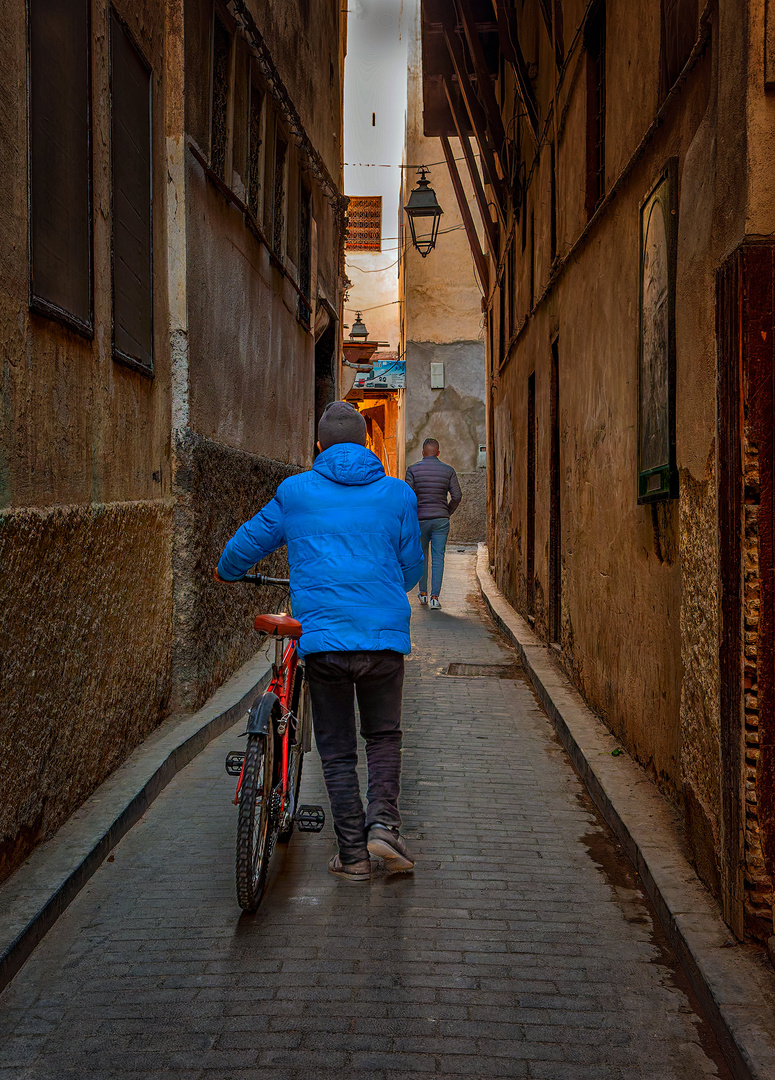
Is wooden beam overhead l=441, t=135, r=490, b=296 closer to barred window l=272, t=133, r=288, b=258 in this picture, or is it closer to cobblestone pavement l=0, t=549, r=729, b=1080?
barred window l=272, t=133, r=288, b=258

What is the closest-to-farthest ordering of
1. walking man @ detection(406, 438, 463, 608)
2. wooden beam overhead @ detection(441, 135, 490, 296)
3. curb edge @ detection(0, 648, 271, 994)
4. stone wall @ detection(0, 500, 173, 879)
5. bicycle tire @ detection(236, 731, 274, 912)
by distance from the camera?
curb edge @ detection(0, 648, 271, 994), bicycle tire @ detection(236, 731, 274, 912), stone wall @ detection(0, 500, 173, 879), walking man @ detection(406, 438, 463, 608), wooden beam overhead @ detection(441, 135, 490, 296)

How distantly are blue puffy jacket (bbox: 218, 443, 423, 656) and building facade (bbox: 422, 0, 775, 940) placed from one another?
1127 millimetres

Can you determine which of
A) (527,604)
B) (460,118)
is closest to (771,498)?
(527,604)

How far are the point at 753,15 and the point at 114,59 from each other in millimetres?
Result: 3349

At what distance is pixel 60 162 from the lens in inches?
171

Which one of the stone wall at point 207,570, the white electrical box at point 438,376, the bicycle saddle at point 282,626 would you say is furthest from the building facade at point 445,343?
the bicycle saddle at point 282,626

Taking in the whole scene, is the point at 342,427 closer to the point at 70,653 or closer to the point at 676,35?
the point at 70,653

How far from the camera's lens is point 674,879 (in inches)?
147

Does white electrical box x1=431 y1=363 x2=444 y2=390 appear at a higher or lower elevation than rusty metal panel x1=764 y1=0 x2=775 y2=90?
higher

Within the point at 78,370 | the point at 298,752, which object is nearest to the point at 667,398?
the point at 298,752

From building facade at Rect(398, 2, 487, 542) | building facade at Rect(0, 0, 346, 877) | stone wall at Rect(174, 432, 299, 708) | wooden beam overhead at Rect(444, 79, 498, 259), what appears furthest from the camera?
building facade at Rect(398, 2, 487, 542)

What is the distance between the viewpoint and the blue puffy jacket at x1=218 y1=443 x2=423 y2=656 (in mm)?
4008

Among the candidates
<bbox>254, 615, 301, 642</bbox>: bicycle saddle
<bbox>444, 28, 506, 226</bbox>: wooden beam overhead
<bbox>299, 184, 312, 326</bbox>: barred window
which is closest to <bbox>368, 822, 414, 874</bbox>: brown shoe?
<bbox>254, 615, 301, 642</bbox>: bicycle saddle

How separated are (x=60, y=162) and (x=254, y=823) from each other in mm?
2850
